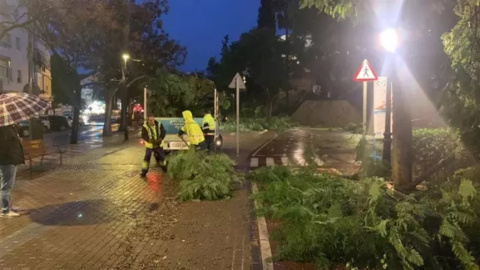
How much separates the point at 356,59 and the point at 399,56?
3576 cm

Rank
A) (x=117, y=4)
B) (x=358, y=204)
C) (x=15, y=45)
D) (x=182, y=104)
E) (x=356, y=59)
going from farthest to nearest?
(x=15, y=45) → (x=356, y=59) → (x=117, y=4) → (x=182, y=104) → (x=358, y=204)

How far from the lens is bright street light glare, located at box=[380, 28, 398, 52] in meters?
8.91

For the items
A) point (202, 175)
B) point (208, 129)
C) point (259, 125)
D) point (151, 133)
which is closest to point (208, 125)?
point (208, 129)

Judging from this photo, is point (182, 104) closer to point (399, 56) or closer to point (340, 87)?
point (399, 56)

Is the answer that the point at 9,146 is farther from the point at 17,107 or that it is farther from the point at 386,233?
the point at 386,233

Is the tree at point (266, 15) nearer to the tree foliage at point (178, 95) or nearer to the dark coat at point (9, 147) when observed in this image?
the tree foliage at point (178, 95)

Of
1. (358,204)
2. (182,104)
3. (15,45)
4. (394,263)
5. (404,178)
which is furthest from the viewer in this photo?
(15,45)

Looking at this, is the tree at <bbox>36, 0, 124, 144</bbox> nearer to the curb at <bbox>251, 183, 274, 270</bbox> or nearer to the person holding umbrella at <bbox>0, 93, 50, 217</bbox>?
the person holding umbrella at <bbox>0, 93, 50, 217</bbox>

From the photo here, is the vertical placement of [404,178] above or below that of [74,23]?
below

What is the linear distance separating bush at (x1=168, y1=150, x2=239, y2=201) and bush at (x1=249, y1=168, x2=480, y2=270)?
331 cm

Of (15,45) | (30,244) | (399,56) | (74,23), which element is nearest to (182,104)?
(74,23)

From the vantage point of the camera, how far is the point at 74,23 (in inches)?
741

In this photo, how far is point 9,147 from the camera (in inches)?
325

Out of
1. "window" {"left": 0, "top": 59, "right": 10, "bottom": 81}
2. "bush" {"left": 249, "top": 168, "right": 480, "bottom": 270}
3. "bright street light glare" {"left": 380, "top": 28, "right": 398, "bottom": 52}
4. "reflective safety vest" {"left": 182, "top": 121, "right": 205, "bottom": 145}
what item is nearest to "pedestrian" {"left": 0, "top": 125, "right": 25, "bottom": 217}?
"bush" {"left": 249, "top": 168, "right": 480, "bottom": 270}
